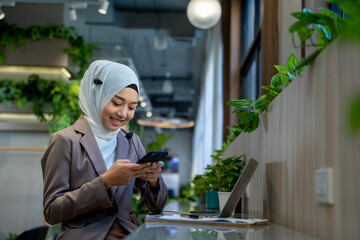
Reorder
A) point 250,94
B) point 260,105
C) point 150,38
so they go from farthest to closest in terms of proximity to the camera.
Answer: point 150,38 → point 250,94 → point 260,105

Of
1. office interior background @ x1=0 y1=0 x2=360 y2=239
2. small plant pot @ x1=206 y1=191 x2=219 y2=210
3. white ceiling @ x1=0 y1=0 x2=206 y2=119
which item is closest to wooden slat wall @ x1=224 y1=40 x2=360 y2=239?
office interior background @ x1=0 y1=0 x2=360 y2=239

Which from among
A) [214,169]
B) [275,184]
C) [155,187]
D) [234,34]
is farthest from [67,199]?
[234,34]

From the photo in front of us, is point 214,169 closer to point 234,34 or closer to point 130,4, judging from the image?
point 234,34

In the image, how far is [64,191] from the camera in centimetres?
203

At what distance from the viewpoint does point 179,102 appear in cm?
2177

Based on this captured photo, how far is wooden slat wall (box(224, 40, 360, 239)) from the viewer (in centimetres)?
110

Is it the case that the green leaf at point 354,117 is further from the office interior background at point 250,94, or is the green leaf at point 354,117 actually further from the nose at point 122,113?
the nose at point 122,113

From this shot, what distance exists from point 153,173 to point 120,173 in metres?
0.29

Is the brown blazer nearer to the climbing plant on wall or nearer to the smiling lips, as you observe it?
the smiling lips

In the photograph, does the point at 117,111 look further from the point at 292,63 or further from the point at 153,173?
the point at 292,63

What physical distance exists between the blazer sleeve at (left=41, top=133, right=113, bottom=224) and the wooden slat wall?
775 mm

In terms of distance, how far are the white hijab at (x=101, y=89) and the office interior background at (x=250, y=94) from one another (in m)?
0.75

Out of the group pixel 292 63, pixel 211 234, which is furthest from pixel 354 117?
pixel 292 63

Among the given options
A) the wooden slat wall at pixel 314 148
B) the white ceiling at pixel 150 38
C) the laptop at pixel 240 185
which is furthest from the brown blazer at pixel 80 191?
the white ceiling at pixel 150 38
